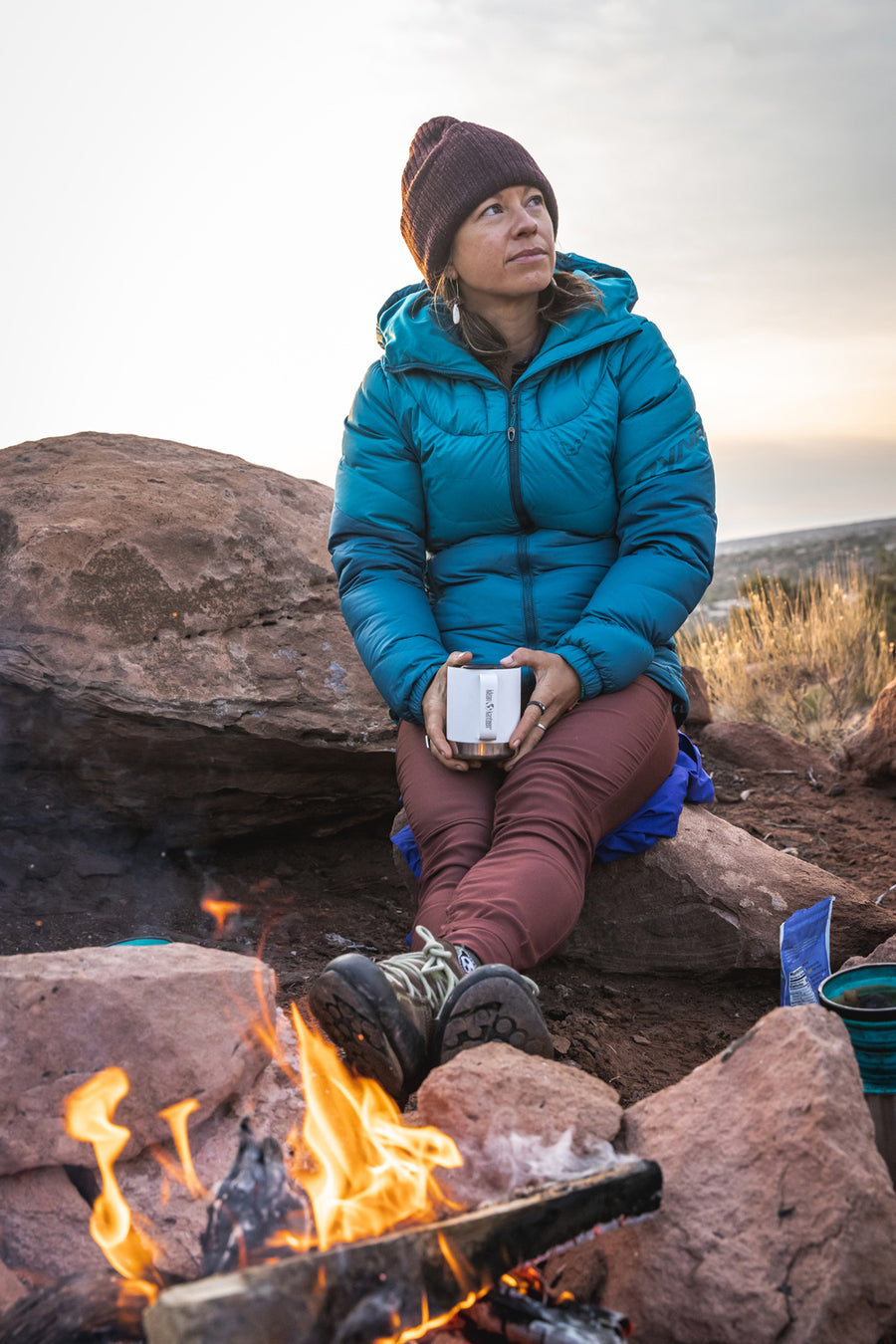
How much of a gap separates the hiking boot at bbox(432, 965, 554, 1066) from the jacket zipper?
48.9 inches

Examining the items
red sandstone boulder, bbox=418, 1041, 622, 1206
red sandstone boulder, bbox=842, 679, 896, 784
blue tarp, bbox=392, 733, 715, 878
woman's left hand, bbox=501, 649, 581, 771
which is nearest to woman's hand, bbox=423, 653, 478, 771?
woman's left hand, bbox=501, 649, 581, 771

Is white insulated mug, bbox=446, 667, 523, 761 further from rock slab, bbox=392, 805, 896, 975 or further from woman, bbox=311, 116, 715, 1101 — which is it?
rock slab, bbox=392, 805, 896, 975

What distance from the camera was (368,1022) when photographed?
174cm

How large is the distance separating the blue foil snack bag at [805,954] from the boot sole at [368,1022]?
A: 956mm

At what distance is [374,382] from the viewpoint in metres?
3.03

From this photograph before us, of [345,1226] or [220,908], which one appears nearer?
[345,1226]

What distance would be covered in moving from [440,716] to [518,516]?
2.08ft

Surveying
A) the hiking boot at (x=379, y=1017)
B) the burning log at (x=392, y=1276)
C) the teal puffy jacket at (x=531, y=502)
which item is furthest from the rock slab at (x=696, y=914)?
the burning log at (x=392, y=1276)

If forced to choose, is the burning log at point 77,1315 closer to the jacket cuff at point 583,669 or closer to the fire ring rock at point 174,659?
the jacket cuff at point 583,669

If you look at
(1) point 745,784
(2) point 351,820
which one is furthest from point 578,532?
(1) point 745,784

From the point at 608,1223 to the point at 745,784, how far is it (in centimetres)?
415

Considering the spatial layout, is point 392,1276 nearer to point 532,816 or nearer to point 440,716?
point 532,816

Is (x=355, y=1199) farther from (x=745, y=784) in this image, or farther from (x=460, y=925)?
(x=745, y=784)

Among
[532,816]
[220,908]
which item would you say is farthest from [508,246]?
[220,908]
